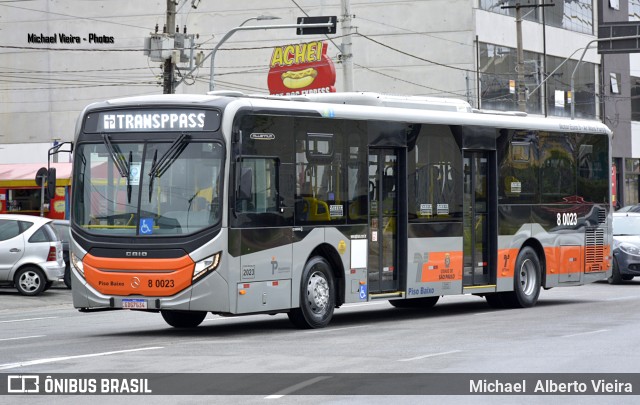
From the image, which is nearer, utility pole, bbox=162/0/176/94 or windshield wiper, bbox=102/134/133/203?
windshield wiper, bbox=102/134/133/203

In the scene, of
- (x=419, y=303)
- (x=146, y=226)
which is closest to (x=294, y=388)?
(x=146, y=226)

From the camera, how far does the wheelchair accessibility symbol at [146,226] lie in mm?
16453

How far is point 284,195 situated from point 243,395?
6.74 meters

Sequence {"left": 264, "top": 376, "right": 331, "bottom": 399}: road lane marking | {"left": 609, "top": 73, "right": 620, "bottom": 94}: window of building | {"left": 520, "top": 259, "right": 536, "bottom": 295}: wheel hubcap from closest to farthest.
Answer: {"left": 264, "top": 376, "right": 331, "bottom": 399}: road lane marking < {"left": 520, "top": 259, "right": 536, "bottom": 295}: wheel hubcap < {"left": 609, "top": 73, "right": 620, "bottom": 94}: window of building

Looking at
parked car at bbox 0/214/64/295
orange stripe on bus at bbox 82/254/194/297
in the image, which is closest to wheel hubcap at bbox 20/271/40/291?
parked car at bbox 0/214/64/295

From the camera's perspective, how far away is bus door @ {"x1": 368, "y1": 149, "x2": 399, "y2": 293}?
1884cm

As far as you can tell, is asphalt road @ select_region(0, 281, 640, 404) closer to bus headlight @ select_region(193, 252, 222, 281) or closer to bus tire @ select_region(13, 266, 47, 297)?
bus headlight @ select_region(193, 252, 222, 281)

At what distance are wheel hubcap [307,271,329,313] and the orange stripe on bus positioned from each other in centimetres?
205

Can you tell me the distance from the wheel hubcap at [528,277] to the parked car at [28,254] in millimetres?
10474

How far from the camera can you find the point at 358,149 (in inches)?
733

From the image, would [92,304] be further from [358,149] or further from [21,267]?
[21,267]

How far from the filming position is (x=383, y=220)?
19078mm

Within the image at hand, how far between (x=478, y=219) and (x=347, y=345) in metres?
6.57

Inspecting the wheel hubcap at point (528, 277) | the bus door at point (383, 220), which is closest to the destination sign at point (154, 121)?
the bus door at point (383, 220)
